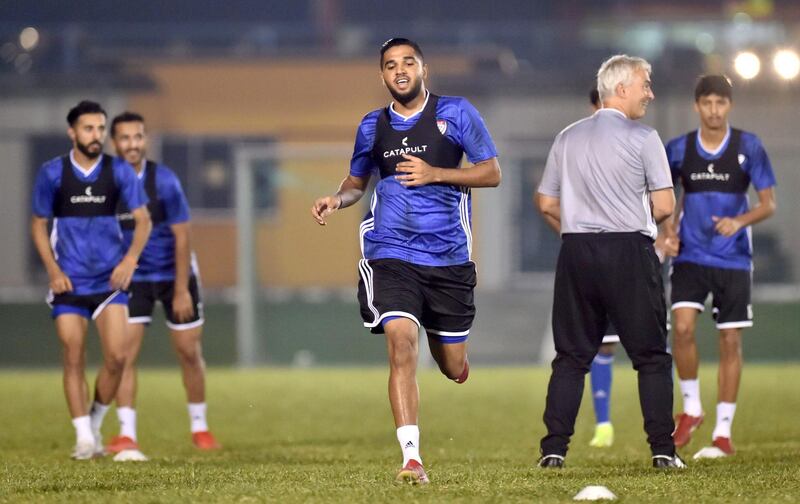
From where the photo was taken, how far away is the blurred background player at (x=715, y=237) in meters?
9.55

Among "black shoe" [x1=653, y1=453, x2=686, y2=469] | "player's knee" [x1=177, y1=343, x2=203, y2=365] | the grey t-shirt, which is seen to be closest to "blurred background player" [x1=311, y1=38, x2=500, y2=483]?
the grey t-shirt

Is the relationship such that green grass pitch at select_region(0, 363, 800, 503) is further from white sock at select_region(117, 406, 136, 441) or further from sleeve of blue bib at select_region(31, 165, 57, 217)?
sleeve of blue bib at select_region(31, 165, 57, 217)

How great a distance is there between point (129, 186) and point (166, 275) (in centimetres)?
114

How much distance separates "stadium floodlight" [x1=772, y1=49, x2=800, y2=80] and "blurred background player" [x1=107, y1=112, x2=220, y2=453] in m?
15.5

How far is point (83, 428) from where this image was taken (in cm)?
942

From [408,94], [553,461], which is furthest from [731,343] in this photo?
Result: [408,94]

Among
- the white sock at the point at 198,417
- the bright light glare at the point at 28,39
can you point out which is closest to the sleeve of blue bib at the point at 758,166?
the white sock at the point at 198,417

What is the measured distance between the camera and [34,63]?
35469 mm

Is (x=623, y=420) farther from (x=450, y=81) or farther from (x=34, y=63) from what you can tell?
(x=34, y=63)

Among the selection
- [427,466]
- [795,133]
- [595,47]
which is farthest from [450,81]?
[427,466]

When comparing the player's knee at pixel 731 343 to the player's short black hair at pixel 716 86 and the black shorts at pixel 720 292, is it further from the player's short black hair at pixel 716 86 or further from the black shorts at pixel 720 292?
the player's short black hair at pixel 716 86

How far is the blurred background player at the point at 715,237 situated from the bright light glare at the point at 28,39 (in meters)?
28.1

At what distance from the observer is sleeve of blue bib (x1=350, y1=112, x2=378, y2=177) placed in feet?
25.6

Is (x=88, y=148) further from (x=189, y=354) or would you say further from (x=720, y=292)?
(x=720, y=292)
